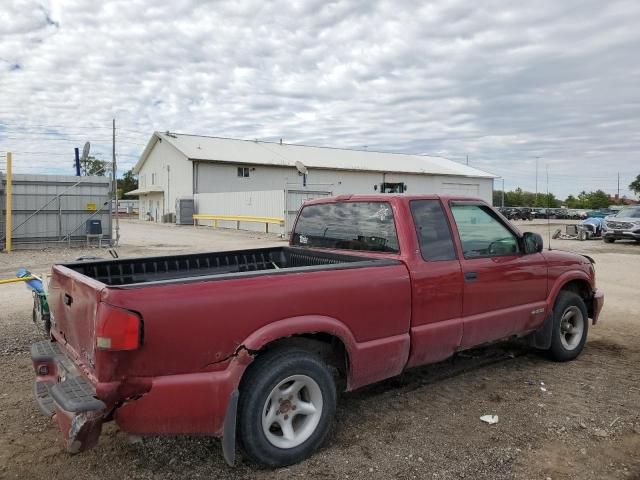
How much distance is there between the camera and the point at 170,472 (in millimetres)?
3270

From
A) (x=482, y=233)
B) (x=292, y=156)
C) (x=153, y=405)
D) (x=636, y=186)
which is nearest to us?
(x=153, y=405)

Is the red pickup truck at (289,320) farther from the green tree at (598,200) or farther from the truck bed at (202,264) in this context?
the green tree at (598,200)

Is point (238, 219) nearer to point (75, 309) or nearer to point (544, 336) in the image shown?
point (544, 336)

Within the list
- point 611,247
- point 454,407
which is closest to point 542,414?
point 454,407

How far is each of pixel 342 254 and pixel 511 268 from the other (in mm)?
1534

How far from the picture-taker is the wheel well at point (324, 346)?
11.3 feet

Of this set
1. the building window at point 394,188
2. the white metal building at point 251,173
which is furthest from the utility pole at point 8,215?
the white metal building at point 251,173

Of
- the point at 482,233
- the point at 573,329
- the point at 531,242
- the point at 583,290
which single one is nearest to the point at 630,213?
the point at 583,290

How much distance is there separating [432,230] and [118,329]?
8.35ft

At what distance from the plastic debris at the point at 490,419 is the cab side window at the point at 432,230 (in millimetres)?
1258

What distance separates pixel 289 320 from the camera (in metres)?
3.26

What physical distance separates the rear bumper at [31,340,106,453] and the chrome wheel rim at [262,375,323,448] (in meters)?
0.96

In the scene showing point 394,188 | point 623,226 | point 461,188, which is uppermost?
point 461,188

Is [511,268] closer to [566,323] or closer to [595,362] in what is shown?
[566,323]
